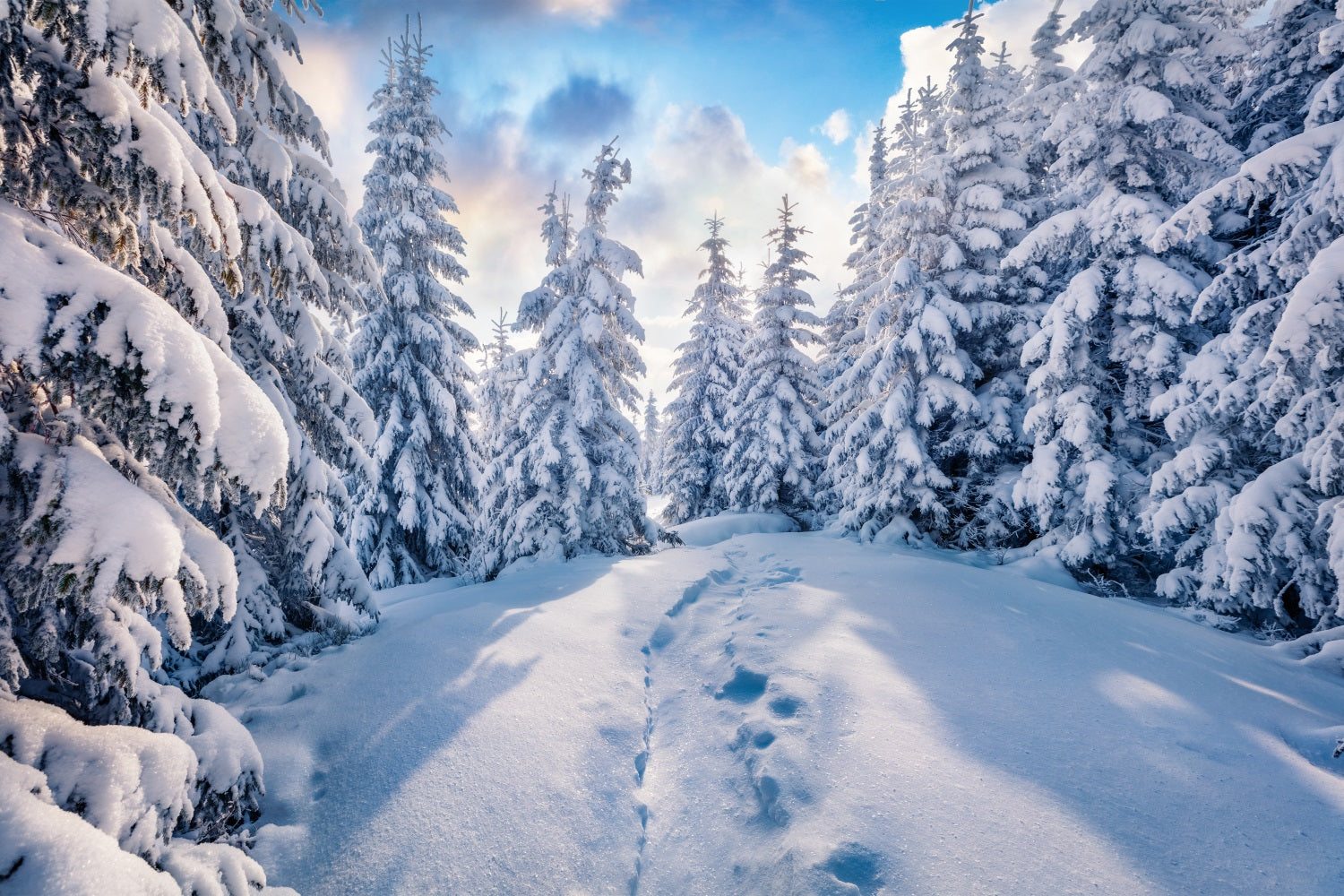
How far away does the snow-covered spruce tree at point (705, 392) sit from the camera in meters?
22.0

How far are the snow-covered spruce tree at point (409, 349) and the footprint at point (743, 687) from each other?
10.3m

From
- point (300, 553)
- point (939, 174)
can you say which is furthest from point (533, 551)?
point (939, 174)

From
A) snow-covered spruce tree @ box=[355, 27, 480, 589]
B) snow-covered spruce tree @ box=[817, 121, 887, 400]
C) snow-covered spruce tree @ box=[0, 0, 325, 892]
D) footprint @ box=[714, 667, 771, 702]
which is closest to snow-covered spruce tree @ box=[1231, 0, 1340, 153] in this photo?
snow-covered spruce tree @ box=[817, 121, 887, 400]

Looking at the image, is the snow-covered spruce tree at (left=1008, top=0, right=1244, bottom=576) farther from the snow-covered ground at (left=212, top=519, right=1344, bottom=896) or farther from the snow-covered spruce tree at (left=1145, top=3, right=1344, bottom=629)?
the snow-covered ground at (left=212, top=519, right=1344, bottom=896)

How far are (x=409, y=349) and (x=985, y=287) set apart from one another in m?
14.5

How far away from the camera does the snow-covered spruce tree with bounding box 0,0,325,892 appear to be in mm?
1783

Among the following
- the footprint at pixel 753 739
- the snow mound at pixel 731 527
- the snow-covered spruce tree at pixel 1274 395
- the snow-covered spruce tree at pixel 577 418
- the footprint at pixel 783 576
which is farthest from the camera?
the snow mound at pixel 731 527

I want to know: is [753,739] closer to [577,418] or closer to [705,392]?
[577,418]

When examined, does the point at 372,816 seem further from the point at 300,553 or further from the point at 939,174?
the point at 939,174

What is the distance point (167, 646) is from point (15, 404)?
4473 millimetres

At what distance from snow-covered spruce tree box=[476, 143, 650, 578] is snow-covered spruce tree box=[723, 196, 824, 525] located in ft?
22.5

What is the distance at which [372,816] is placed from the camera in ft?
10.8

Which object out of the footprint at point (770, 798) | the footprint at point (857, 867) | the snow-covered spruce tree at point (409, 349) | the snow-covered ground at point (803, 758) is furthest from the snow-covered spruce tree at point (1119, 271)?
the snow-covered spruce tree at point (409, 349)

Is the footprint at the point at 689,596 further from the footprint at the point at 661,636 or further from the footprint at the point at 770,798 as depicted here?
the footprint at the point at 770,798
